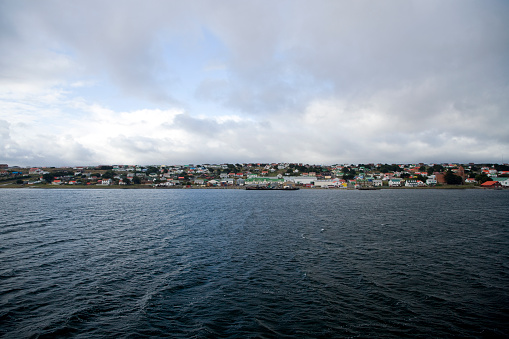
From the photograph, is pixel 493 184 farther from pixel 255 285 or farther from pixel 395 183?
pixel 255 285

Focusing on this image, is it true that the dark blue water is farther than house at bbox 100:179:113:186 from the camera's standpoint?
No

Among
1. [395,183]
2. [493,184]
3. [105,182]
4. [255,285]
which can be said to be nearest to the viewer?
[255,285]

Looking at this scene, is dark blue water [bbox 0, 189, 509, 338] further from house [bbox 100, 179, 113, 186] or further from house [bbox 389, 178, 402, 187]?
house [bbox 100, 179, 113, 186]

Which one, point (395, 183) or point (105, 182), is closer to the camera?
point (395, 183)

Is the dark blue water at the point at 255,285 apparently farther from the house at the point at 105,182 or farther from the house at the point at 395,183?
the house at the point at 105,182

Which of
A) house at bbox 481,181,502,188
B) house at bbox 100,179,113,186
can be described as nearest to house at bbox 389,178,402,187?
house at bbox 481,181,502,188

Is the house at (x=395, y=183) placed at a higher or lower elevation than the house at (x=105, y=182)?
lower

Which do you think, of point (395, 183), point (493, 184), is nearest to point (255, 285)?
point (493, 184)

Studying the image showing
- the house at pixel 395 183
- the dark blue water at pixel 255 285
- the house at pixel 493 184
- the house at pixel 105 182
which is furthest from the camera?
the house at pixel 105 182

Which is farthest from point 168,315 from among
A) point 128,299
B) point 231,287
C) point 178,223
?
point 178,223

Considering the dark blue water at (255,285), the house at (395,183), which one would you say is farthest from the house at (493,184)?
the dark blue water at (255,285)

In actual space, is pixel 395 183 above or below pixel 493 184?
above

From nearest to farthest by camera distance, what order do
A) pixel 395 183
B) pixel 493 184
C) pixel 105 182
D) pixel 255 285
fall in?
pixel 255 285
pixel 493 184
pixel 395 183
pixel 105 182
